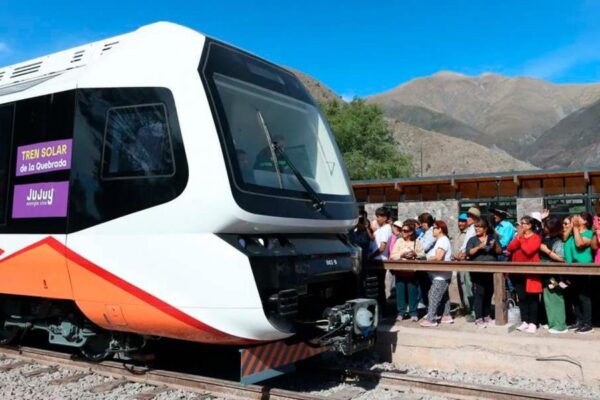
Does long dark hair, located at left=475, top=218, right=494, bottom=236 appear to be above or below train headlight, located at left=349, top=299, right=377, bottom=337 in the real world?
above

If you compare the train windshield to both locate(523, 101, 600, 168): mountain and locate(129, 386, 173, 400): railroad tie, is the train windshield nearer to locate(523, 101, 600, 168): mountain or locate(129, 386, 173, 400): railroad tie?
locate(129, 386, 173, 400): railroad tie

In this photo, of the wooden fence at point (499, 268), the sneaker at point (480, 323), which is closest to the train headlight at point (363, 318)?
the wooden fence at point (499, 268)

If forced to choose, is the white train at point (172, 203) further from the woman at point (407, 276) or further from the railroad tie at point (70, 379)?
the woman at point (407, 276)

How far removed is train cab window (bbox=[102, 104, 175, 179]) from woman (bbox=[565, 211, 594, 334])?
16.4ft

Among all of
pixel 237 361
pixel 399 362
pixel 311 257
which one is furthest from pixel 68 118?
pixel 399 362

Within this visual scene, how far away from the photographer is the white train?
505 cm

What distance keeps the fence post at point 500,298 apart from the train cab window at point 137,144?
167 inches

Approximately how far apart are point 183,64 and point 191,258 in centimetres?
175

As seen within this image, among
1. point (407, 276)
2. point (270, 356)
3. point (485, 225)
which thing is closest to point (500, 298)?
point (485, 225)

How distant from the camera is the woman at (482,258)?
7.72m

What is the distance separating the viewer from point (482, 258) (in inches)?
308

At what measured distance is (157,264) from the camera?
518cm

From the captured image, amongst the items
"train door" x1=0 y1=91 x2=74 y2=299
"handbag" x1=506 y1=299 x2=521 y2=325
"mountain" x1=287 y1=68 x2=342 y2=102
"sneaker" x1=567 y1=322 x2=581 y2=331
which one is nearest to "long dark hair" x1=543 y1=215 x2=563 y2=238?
"handbag" x1=506 y1=299 x2=521 y2=325

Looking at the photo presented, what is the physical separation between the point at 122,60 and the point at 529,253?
5254 mm
